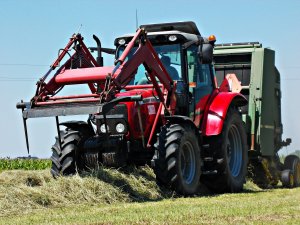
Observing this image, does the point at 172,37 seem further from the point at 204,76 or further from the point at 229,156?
the point at 229,156

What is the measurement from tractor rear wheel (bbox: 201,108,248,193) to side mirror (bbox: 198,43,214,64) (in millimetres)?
1380

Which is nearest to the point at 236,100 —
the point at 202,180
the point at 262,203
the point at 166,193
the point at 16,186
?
the point at 202,180

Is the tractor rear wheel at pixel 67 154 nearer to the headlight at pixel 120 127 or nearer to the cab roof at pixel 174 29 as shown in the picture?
the headlight at pixel 120 127

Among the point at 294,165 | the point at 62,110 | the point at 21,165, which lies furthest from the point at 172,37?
the point at 21,165

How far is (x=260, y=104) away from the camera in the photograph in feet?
55.9

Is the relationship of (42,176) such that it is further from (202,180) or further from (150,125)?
(202,180)

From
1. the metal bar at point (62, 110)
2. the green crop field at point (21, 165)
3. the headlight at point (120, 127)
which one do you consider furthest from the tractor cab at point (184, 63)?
the green crop field at point (21, 165)

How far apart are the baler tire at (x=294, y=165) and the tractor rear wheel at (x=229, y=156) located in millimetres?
3156

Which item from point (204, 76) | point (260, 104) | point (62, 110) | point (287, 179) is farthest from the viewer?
point (287, 179)

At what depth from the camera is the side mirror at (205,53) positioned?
13.6 metres

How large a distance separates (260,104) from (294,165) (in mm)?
2163

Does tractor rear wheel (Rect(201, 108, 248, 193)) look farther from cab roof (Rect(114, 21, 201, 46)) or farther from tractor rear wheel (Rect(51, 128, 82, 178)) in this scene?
tractor rear wheel (Rect(51, 128, 82, 178))

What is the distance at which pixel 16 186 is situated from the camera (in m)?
12.0

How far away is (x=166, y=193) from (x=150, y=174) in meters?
0.74
